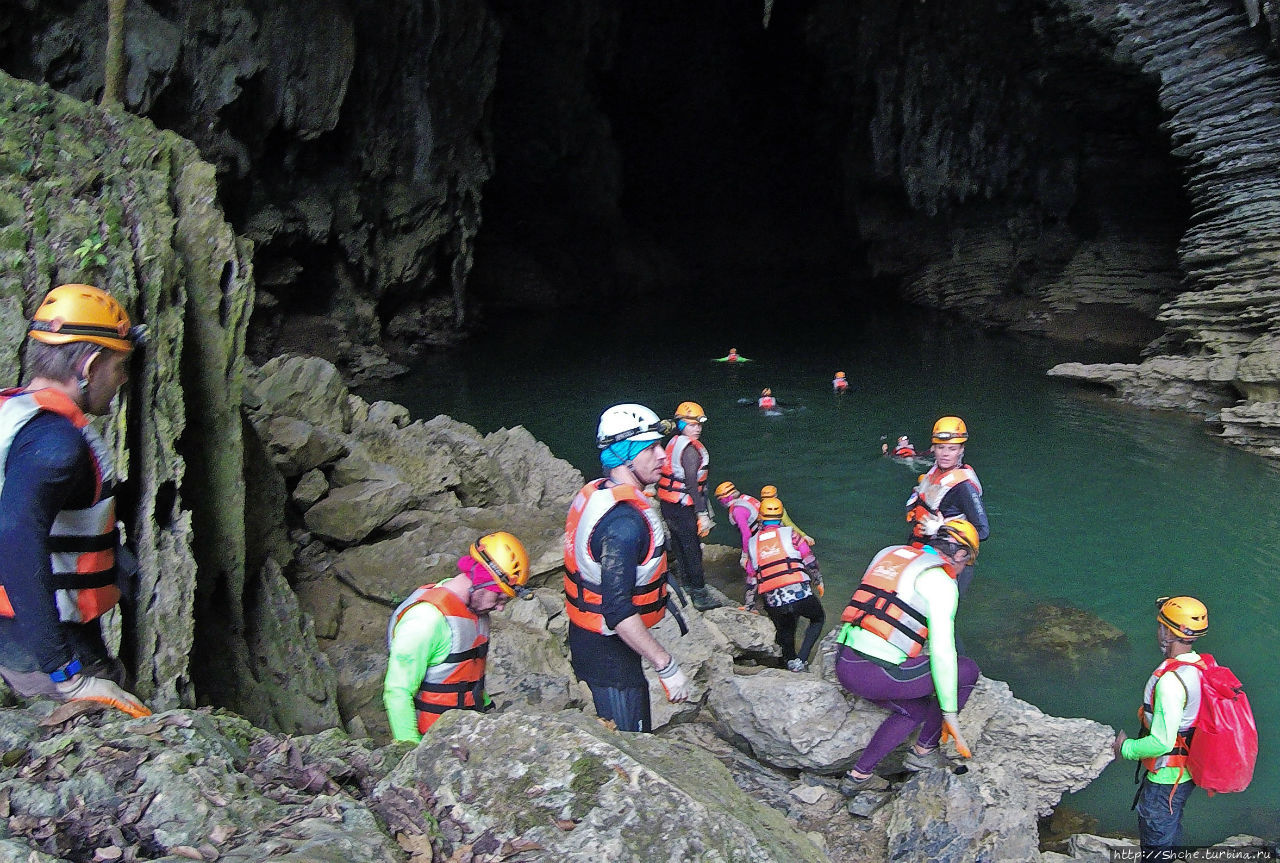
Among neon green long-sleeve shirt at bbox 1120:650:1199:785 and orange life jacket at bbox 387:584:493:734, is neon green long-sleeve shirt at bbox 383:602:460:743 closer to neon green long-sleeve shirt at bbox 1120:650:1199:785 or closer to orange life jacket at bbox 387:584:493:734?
orange life jacket at bbox 387:584:493:734

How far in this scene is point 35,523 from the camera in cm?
225

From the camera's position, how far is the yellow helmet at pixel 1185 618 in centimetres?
383

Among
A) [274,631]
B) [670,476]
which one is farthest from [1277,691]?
[274,631]

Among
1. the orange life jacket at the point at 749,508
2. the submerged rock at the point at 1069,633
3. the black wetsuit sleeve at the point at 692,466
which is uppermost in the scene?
the black wetsuit sleeve at the point at 692,466

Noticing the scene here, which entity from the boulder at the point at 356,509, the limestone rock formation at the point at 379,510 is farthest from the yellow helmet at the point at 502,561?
the boulder at the point at 356,509

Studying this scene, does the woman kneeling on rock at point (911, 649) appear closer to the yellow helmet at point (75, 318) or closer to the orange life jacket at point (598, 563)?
the orange life jacket at point (598, 563)

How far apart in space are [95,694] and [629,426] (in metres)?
2.11

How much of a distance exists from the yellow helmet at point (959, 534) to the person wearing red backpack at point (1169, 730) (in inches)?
36.1

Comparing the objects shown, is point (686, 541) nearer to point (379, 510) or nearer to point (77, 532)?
point (379, 510)

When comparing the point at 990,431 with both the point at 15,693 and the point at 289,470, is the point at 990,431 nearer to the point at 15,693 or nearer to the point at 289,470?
the point at 289,470

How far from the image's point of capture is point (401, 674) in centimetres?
326

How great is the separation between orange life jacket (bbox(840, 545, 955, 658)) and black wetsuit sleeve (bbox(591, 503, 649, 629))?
1.39 m

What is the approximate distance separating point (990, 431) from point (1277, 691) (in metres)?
8.04

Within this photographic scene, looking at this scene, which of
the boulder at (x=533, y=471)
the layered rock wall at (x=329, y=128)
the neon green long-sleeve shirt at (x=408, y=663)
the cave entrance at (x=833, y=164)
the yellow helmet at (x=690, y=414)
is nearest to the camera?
the neon green long-sleeve shirt at (x=408, y=663)
